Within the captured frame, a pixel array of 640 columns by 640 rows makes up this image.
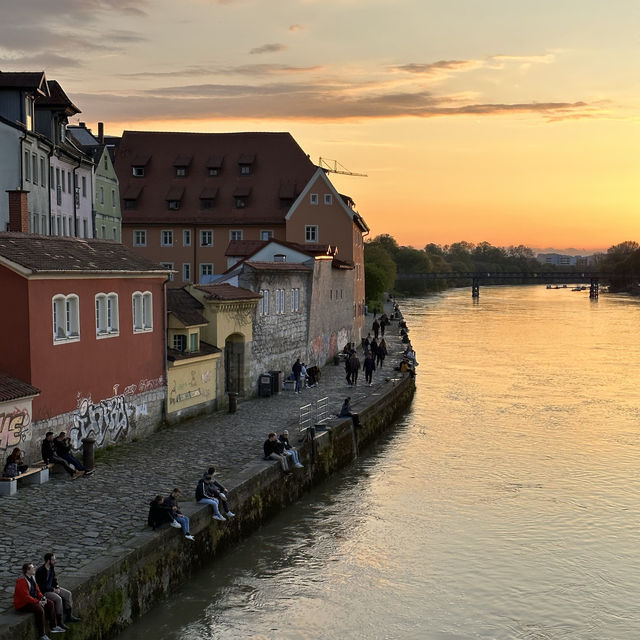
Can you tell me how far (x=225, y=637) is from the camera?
1714 centimetres

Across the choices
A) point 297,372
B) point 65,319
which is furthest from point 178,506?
point 297,372

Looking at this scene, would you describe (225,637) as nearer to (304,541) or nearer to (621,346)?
(304,541)

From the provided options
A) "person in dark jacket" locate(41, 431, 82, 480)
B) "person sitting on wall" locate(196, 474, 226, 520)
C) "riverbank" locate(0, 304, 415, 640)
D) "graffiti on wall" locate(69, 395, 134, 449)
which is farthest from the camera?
"graffiti on wall" locate(69, 395, 134, 449)

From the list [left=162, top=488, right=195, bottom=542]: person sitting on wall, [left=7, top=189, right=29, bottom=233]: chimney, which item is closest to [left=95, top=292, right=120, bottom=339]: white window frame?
[left=7, top=189, right=29, bottom=233]: chimney

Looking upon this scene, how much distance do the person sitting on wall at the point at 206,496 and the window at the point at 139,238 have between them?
5191 cm

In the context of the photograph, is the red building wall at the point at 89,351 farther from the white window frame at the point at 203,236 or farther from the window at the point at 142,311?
the white window frame at the point at 203,236

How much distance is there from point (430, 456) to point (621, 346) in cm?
4600

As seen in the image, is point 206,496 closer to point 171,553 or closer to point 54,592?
point 171,553

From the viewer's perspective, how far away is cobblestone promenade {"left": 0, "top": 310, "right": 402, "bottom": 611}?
1652 centimetres

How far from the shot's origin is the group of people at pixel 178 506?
17.9 meters

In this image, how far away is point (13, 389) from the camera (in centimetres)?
2102

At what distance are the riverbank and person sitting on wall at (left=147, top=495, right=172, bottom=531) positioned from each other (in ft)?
0.90

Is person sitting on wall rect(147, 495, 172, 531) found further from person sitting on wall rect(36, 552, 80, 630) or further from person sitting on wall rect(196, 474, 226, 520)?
person sitting on wall rect(36, 552, 80, 630)

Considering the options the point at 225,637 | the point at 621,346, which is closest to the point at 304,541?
the point at 225,637
